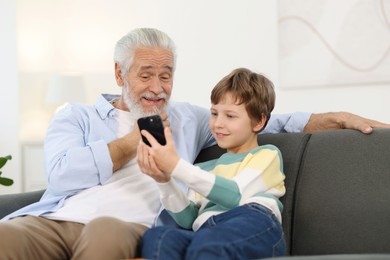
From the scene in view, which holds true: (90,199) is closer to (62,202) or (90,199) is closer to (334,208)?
(62,202)

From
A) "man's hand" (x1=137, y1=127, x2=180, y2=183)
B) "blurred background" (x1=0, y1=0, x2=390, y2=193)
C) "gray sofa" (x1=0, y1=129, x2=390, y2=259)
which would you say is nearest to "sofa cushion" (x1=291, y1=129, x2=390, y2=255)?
"gray sofa" (x1=0, y1=129, x2=390, y2=259)

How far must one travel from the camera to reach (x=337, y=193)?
2.06 meters

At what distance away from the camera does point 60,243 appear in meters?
2.03

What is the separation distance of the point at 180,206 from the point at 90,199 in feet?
1.23

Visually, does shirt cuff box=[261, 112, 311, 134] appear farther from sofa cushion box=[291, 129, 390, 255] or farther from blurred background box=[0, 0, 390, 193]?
blurred background box=[0, 0, 390, 193]

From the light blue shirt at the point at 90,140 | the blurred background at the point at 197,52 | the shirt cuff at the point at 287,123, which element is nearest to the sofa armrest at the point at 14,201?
the light blue shirt at the point at 90,140

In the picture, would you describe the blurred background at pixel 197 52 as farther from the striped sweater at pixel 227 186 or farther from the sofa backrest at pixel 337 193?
the striped sweater at pixel 227 186

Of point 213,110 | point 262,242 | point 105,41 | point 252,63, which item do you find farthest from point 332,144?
point 105,41

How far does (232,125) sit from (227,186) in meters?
0.30

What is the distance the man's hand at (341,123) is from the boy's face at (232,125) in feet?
1.09

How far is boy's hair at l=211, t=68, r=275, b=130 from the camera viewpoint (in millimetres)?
2066

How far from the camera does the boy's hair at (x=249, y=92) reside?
2.07 meters

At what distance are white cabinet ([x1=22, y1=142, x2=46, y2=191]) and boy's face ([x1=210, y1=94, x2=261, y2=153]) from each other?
10.8ft

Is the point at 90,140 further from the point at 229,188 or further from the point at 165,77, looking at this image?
the point at 229,188
